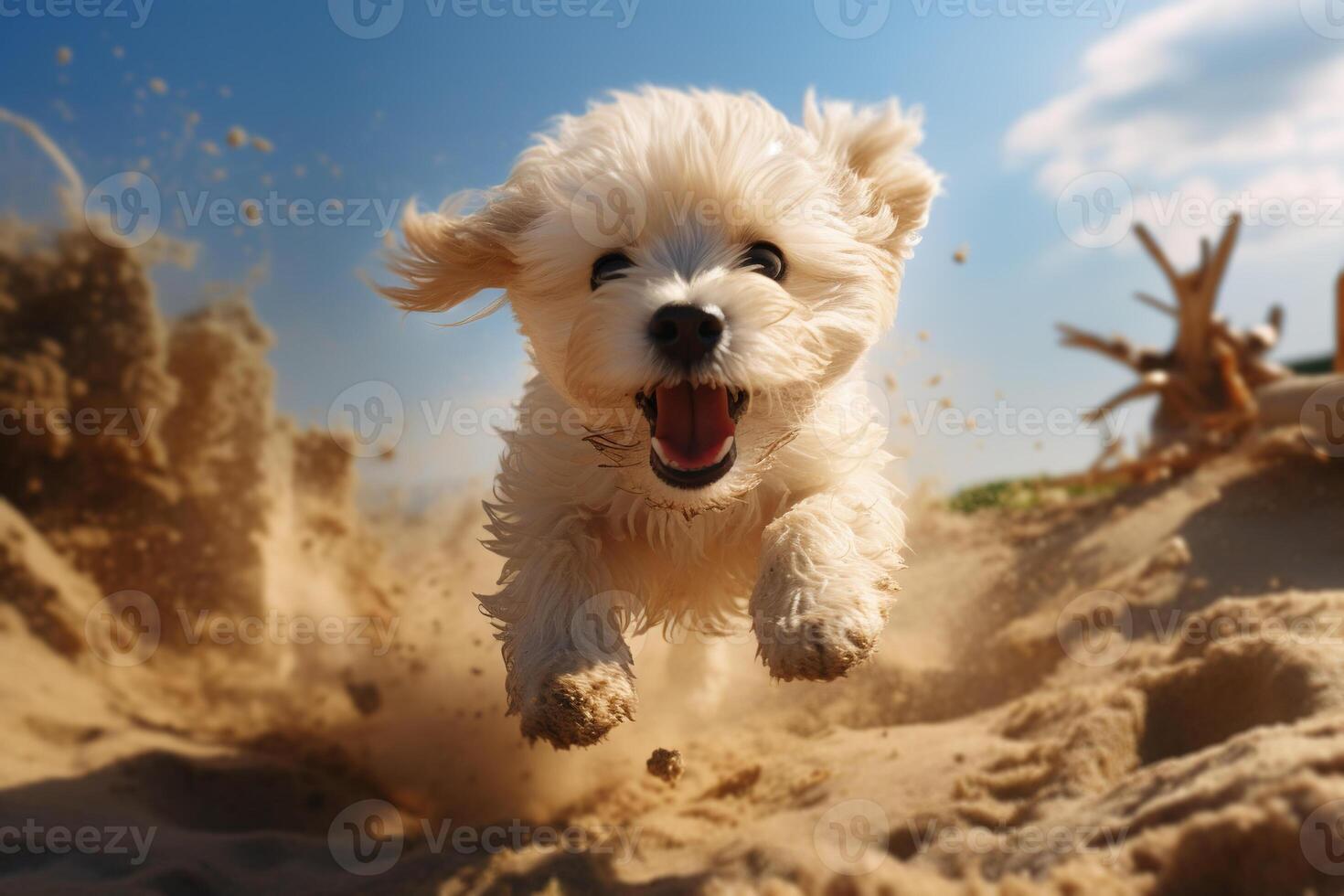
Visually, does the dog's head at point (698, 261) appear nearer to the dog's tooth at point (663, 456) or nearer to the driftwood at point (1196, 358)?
the dog's tooth at point (663, 456)

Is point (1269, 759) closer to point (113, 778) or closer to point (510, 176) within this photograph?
point (510, 176)

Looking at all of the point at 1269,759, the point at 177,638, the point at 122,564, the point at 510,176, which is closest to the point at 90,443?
the point at 122,564

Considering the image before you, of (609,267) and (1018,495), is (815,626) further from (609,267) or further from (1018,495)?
(1018,495)

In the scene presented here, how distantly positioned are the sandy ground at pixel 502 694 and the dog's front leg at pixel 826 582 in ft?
2.16

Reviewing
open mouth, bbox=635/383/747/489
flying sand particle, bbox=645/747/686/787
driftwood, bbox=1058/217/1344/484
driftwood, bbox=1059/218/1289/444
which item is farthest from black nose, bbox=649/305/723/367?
driftwood, bbox=1059/218/1289/444

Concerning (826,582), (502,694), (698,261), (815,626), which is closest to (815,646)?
(815,626)

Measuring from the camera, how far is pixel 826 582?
304cm

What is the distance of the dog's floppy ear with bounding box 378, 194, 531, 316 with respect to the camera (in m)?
3.61

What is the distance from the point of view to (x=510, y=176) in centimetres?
378

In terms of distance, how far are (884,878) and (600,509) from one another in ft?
5.61

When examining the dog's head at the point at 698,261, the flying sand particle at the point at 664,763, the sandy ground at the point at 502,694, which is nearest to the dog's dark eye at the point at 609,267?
the dog's head at the point at 698,261

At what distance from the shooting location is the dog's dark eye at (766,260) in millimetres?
3205

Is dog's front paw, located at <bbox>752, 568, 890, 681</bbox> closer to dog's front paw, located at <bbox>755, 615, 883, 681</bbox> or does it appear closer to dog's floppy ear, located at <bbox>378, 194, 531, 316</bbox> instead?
dog's front paw, located at <bbox>755, 615, 883, 681</bbox>

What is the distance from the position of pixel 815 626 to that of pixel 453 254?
2.03m
